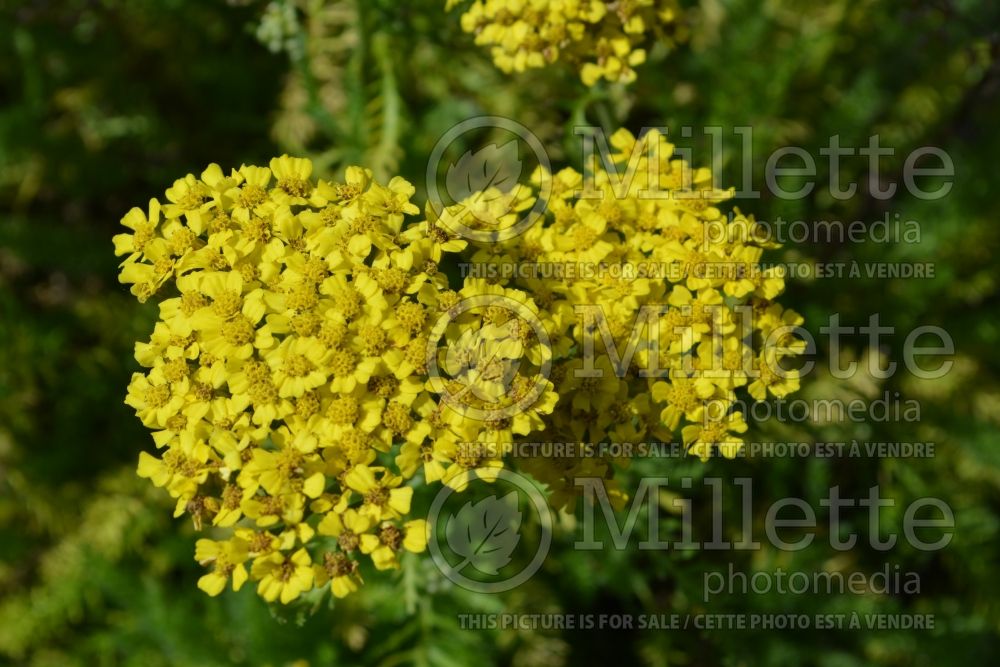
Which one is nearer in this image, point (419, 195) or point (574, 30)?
point (574, 30)

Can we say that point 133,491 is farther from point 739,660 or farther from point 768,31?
point 768,31

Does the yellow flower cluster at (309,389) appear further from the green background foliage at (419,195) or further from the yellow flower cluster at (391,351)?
the green background foliage at (419,195)

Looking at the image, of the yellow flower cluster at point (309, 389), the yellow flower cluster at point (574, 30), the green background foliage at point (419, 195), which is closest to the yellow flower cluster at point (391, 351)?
the yellow flower cluster at point (309, 389)

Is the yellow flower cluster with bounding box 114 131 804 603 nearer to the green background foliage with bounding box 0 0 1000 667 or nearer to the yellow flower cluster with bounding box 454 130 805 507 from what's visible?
the yellow flower cluster with bounding box 454 130 805 507

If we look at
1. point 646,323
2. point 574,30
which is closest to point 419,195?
point 574,30

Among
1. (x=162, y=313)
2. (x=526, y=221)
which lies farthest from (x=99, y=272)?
(x=526, y=221)

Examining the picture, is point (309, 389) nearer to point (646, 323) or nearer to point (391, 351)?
point (391, 351)

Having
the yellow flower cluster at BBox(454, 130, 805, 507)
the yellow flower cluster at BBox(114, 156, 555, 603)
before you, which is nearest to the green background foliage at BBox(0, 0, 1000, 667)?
the yellow flower cluster at BBox(454, 130, 805, 507)
